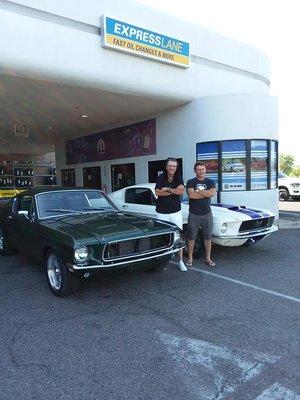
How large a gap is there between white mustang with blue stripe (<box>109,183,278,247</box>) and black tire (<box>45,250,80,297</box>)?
2.53 metres

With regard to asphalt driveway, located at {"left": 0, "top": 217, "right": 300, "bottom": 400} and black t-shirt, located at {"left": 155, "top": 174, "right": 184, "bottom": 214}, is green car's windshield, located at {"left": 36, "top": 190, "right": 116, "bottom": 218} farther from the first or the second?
asphalt driveway, located at {"left": 0, "top": 217, "right": 300, "bottom": 400}

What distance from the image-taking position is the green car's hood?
4.46 metres

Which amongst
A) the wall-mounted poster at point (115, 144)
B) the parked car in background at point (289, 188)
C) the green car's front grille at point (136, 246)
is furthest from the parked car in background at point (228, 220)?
the parked car in background at point (289, 188)

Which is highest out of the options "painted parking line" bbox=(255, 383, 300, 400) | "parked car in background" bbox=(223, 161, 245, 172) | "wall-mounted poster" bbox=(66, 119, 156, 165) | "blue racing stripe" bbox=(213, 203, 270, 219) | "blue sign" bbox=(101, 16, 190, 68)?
"blue sign" bbox=(101, 16, 190, 68)

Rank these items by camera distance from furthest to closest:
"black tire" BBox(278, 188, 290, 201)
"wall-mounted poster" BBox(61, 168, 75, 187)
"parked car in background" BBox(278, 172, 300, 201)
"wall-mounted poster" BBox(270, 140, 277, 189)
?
"black tire" BBox(278, 188, 290, 201)
"parked car in background" BBox(278, 172, 300, 201)
"wall-mounted poster" BBox(61, 168, 75, 187)
"wall-mounted poster" BBox(270, 140, 277, 189)

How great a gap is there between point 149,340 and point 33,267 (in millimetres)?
3399

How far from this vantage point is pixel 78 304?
4.46 metres

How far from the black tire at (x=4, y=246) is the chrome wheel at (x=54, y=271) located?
7.95 feet

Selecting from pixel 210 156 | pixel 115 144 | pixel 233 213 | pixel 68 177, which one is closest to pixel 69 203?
pixel 233 213

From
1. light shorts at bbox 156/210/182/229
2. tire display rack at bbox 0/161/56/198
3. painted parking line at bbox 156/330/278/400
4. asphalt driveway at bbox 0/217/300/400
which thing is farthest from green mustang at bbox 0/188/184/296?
tire display rack at bbox 0/161/56/198

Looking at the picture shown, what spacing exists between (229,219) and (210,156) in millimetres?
4761

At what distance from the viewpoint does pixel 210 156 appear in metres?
10.8

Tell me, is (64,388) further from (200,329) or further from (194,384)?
(200,329)

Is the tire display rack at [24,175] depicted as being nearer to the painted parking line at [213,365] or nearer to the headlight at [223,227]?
the headlight at [223,227]
